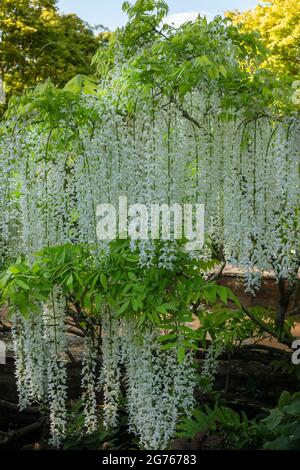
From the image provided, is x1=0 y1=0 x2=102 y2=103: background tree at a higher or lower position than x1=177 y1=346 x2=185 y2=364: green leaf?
higher

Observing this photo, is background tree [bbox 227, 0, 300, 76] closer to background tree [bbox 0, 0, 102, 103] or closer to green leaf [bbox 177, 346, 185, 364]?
background tree [bbox 0, 0, 102, 103]

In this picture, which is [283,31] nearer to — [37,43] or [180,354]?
[37,43]

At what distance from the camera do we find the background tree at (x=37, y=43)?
15055mm

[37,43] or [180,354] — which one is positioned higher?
[37,43]

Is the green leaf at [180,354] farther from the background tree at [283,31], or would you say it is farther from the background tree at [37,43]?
the background tree at [37,43]

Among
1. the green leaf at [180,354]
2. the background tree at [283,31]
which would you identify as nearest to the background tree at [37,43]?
the background tree at [283,31]

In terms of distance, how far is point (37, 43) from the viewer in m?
15.6

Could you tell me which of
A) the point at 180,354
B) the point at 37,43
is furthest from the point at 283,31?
the point at 180,354

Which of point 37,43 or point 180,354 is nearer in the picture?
point 180,354

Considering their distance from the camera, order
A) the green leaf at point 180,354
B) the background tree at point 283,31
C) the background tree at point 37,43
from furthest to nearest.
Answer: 1. the background tree at point 37,43
2. the background tree at point 283,31
3. the green leaf at point 180,354

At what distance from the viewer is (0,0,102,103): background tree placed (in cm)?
1505

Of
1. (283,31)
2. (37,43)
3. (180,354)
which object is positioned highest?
(37,43)

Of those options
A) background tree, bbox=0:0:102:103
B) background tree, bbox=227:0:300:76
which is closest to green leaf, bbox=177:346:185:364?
background tree, bbox=227:0:300:76

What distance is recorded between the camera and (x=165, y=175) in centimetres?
356
